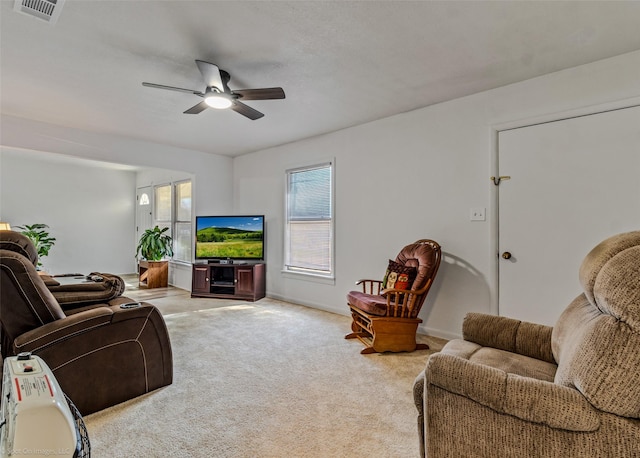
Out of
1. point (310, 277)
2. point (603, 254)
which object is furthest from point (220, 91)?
point (310, 277)

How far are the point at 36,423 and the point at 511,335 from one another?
1.98m

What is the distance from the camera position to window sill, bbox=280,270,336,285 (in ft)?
14.2

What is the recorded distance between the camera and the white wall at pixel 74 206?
5.97m

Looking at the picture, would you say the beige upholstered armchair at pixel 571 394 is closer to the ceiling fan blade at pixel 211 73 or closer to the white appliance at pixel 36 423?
the white appliance at pixel 36 423

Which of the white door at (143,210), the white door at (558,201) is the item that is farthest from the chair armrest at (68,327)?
the white door at (143,210)

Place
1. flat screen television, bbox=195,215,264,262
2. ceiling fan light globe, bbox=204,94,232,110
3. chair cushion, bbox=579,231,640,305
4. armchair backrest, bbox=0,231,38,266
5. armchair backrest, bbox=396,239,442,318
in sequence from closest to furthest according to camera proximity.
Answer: chair cushion, bbox=579,231,640,305 < armchair backrest, bbox=0,231,38,266 < ceiling fan light globe, bbox=204,94,232,110 < armchair backrest, bbox=396,239,442,318 < flat screen television, bbox=195,215,264,262

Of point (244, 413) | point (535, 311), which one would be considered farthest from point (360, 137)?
point (244, 413)

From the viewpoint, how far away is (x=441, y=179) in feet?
10.9

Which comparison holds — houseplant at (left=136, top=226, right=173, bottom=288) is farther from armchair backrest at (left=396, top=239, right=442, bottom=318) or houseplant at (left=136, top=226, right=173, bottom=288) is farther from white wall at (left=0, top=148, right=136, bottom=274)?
armchair backrest at (left=396, top=239, right=442, bottom=318)

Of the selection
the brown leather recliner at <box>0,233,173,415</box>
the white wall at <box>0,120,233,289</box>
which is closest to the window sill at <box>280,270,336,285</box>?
the white wall at <box>0,120,233,289</box>

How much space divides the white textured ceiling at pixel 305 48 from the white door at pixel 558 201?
56 cm

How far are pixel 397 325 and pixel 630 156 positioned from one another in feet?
7.19

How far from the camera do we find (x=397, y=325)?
9.38 feet

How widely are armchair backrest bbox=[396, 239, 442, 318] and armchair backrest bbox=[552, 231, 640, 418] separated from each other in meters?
1.69
